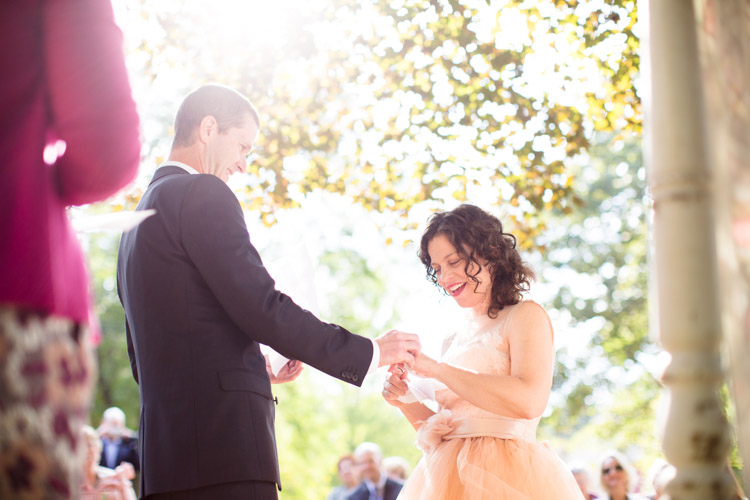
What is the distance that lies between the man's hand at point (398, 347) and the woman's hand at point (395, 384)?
26 centimetres

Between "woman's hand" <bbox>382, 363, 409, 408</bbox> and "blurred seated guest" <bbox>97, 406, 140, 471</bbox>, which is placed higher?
"woman's hand" <bbox>382, 363, 409, 408</bbox>

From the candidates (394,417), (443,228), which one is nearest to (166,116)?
(394,417)

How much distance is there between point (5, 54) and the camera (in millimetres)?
1652

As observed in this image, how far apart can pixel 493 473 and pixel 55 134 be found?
2330mm

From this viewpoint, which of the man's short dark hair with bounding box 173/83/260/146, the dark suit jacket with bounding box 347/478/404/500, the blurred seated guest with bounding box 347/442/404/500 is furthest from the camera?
the blurred seated guest with bounding box 347/442/404/500

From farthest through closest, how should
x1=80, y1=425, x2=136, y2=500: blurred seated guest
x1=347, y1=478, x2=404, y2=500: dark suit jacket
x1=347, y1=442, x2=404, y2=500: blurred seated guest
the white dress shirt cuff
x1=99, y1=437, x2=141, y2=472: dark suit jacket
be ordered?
1. x1=347, y1=442, x2=404, y2=500: blurred seated guest
2. x1=347, y1=478, x2=404, y2=500: dark suit jacket
3. x1=99, y1=437, x2=141, y2=472: dark suit jacket
4. x1=80, y1=425, x2=136, y2=500: blurred seated guest
5. the white dress shirt cuff

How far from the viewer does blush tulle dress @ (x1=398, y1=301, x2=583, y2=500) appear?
3346 mm

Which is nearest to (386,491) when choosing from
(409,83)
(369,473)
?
(369,473)

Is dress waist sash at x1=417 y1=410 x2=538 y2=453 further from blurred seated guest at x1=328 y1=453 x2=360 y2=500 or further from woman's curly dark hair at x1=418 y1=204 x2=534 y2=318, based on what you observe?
blurred seated guest at x1=328 y1=453 x2=360 y2=500

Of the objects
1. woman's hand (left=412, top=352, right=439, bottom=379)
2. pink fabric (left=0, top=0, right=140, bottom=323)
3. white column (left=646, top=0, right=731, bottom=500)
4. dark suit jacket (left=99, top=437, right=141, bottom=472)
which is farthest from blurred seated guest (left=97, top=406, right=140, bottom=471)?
white column (left=646, top=0, right=731, bottom=500)

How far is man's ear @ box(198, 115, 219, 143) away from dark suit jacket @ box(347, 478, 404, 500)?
7880 millimetres

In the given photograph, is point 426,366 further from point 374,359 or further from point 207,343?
point 207,343

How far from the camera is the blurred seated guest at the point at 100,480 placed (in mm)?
5949

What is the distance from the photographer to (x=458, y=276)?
150 inches
